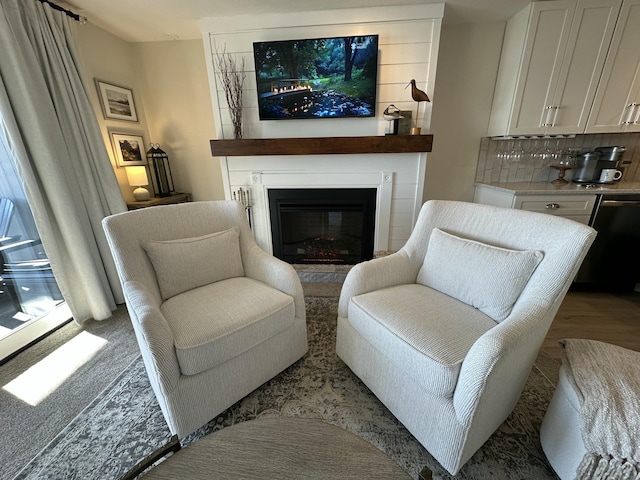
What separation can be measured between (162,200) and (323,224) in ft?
5.39

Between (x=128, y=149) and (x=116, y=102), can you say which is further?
(x=128, y=149)

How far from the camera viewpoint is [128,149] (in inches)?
103

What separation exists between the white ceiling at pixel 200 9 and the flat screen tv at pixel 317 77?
0.23 m

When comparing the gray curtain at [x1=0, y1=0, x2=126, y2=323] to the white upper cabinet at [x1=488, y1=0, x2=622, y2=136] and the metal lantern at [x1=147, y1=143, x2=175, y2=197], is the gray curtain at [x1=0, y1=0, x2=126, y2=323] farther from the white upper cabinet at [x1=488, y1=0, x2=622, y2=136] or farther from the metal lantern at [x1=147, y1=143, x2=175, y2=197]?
the white upper cabinet at [x1=488, y1=0, x2=622, y2=136]

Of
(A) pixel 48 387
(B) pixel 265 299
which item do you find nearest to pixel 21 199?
(A) pixel 48 387

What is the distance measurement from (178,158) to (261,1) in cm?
179

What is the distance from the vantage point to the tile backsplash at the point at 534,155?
258 cm

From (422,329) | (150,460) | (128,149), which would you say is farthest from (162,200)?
(422,329)

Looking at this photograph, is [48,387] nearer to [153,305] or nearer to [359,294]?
[153,305]

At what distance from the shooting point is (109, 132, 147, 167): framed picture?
250cm

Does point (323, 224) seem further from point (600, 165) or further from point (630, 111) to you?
point (630, 111)

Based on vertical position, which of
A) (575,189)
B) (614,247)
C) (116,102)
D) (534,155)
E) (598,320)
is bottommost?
(598,320)

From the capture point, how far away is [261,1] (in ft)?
6.54

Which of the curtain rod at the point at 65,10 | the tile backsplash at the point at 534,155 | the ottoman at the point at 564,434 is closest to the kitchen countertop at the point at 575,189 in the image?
the tile backsplash at the point at 534,155
